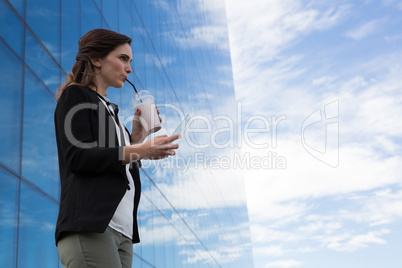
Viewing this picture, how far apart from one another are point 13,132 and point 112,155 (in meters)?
5.15

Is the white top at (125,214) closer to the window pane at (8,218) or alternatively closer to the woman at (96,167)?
the woman at (96,167)

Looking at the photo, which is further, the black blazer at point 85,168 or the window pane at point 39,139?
the window pane at point 39,139

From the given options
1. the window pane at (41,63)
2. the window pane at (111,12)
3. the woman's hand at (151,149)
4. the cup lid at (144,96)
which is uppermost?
the window pane at (111,12)

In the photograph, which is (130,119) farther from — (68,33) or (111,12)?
(68,33)

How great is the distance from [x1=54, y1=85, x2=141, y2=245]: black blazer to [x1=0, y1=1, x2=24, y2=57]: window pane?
5098 millimetres

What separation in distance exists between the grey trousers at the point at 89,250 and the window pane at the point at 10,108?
4.79 m

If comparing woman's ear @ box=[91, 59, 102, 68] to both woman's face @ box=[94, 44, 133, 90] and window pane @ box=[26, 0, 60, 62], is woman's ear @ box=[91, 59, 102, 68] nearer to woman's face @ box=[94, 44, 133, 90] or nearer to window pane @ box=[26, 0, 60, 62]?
woman's face @ box=[94, 44, 133, 90]

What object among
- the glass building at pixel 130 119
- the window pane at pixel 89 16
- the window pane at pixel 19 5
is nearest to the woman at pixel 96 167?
the glass building at pixel 130 119

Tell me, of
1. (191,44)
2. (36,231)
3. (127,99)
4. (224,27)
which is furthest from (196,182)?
(224,27)

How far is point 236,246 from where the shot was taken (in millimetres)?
39000

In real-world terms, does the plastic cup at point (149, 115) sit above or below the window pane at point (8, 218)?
above

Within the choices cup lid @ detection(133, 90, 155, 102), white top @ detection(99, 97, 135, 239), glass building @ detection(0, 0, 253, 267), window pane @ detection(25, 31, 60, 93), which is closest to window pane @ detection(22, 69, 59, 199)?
glass building @ detection(0, 0, 253, 267)

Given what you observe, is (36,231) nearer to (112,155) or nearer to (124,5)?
(112,155)

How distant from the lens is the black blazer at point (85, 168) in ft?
7.25
